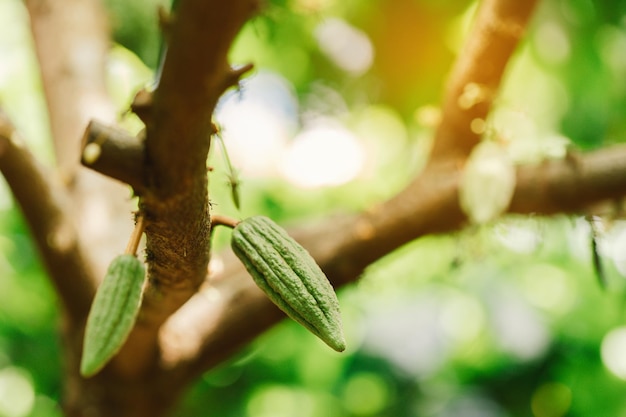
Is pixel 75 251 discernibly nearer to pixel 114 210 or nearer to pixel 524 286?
pixel 114 210

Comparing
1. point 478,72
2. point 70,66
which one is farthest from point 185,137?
point 70,66

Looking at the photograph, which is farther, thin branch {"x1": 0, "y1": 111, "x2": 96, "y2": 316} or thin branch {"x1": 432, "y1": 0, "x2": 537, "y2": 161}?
thin branch {"x1": 432, "y1": 0, "x2": 537, "y2": 161}

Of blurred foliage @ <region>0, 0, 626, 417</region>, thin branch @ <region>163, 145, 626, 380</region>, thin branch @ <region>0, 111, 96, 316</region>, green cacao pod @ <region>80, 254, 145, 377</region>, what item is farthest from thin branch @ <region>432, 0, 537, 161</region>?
green cacao pod @ <region>80, 254, 145, 377</region>

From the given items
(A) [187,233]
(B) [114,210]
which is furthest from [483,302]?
(A) [187,233]

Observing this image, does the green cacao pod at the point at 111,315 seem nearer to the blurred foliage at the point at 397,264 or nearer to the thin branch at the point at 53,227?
the thin branch at the point at 53,227

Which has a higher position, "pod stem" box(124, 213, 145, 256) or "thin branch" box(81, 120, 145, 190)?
"thin branch" box(81, 120, 145, 190)

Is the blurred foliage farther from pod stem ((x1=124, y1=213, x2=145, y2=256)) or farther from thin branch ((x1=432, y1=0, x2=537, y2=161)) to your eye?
pod stem ((x1=124, y1=213, x2=145, y2=256))
